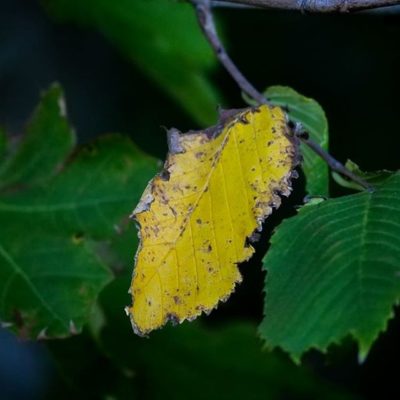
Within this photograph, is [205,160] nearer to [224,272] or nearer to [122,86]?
[224,272]

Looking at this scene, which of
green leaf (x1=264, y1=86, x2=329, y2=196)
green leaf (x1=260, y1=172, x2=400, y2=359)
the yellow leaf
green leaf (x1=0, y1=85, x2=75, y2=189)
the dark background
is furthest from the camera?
the dark background

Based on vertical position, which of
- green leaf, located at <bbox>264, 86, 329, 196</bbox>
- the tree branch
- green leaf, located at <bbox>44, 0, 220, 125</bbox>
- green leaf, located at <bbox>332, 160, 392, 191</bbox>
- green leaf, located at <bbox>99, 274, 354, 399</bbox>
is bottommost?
green leaf, located at <bbox>99, 274, 354, 399</bbox>

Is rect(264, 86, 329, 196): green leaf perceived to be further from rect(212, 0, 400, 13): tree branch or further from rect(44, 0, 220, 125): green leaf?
rect(44, 0, 220, 125): green leaf

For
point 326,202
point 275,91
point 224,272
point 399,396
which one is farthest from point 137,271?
point 399,396

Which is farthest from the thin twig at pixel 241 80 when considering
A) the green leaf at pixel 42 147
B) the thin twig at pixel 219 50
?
the green leaf at pixel 42 147

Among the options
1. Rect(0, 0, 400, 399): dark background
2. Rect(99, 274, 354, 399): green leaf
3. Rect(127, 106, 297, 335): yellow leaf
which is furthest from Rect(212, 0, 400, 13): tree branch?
Rect(0, 0, 400, 399): dark background

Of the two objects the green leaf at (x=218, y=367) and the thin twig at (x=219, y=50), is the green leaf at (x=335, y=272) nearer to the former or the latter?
the thin twig at (x=219, y=50)
